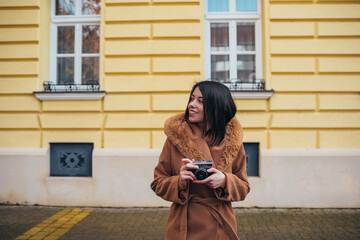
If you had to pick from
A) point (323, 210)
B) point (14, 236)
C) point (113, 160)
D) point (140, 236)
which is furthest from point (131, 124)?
point (323, 210)

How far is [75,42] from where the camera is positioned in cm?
565

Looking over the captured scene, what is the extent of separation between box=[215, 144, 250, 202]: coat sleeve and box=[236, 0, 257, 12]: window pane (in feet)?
14.4

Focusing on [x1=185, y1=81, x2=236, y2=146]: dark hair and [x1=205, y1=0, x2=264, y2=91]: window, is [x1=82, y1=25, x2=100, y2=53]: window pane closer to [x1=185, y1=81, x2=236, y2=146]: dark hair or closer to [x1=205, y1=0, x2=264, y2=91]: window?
[x1=205, y1=0, x2=264, y2=91]: window

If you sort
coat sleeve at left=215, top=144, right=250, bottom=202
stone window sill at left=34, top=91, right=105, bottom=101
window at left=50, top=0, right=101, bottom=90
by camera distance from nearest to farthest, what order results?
coat sleeve at left=215, top=144, right=250, bottom=202, stone window sill at left=34, top=91, right=105, bottom=101, window at left=50, top=0, right=101, bottom=90

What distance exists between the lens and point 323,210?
4.88 m

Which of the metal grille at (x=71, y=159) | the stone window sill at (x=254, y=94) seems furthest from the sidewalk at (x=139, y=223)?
the stone window sill at (x=254, y=94)

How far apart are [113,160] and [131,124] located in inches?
28.3

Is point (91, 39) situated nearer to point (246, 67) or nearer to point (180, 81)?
point (180, 81)

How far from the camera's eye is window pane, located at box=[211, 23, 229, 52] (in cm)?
554

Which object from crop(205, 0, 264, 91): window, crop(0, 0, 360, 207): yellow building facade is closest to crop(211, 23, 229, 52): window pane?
crop(205, 0, 264, 91): window

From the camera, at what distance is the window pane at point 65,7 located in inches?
223

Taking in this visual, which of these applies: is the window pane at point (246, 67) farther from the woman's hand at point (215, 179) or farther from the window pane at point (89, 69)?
the woman's hand at point (215, 179)

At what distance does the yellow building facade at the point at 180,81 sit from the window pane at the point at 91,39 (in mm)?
482

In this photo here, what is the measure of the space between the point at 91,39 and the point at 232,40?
2.77 metres
